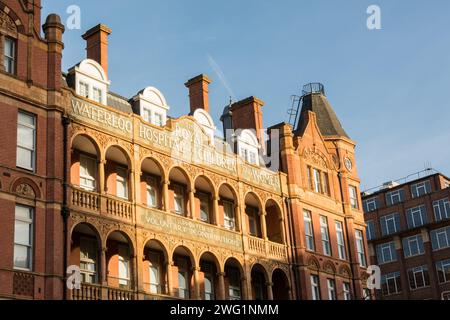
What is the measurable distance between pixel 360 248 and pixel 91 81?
22000 millimetres

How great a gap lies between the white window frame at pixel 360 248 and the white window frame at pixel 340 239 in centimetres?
161

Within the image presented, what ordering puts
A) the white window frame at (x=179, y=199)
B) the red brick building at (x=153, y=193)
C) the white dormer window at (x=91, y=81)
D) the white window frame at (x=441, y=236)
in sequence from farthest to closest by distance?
the white window frame at (x=441, y=236)
the white window frame at (x=179, y=199)
the white dormer window at (x=91, y=81)
the red brick building at (x=153, y=193)

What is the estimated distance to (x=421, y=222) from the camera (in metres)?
78.6

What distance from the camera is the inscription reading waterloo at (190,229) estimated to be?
119 ft

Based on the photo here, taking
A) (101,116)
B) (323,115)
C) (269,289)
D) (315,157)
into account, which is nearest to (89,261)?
(101,116)

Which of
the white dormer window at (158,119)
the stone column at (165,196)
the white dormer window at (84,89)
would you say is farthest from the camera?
the white dormer window at (158,119)

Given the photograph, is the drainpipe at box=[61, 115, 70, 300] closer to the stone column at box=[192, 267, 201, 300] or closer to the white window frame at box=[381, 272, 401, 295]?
the stone column at box=[192, 267, 201, 300]

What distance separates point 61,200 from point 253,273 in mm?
14619

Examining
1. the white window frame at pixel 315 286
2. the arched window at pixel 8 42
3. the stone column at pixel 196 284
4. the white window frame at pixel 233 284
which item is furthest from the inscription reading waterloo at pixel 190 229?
the arched window at pixel 8 42

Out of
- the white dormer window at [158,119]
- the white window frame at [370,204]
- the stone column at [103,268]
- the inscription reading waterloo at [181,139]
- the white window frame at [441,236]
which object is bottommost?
the stone column at [103,268]

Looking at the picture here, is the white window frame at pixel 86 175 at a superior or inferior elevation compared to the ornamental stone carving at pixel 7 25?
inferior

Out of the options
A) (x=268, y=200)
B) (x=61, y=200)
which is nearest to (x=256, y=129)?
(x=268, y=200)

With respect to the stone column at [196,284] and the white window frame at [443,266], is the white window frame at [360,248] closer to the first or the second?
the stone column at [196,284]

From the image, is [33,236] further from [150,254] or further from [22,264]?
[150,254]
